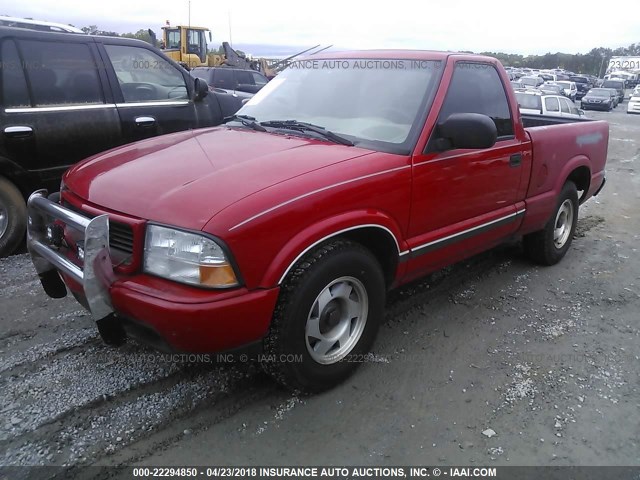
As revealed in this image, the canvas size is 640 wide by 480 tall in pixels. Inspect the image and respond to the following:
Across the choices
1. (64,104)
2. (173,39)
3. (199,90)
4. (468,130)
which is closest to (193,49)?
(173,39)

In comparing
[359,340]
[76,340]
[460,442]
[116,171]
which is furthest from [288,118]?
[460,442]

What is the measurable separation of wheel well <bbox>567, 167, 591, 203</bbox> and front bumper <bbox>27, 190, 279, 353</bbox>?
3756 millimetres

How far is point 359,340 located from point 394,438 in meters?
0.61

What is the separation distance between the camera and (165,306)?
223 centimetres

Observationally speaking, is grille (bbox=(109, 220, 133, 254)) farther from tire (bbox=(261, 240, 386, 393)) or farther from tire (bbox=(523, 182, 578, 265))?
tire (bbox=(523, 182, 578, 265))

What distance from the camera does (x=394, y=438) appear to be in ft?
8.43

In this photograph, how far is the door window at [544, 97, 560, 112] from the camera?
14227mm

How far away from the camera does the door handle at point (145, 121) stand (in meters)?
5.36

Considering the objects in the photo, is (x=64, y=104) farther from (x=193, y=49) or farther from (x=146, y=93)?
(x=193, y=49)

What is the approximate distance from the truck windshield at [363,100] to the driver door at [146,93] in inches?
78.2

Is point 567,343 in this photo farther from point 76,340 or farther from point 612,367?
point 76,340

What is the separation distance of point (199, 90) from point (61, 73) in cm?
145

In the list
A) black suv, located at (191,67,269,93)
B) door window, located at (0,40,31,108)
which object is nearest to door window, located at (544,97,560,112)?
black suv, located at (191,67,269,93)

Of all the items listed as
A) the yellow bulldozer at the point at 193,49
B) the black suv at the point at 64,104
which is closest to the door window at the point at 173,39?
the yellow bulldozer at the point at 193,49
